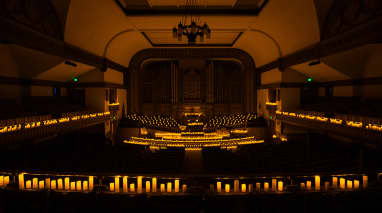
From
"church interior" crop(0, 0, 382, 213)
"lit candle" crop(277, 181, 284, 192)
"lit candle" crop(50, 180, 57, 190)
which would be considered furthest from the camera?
"lit candle" crop(50, 180, 57, 190)

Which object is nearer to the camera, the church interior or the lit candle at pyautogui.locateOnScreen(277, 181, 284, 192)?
the church interior

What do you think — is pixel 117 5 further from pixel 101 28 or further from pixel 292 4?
pixel 292 4

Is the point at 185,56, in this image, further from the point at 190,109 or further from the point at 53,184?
the point at 53,184

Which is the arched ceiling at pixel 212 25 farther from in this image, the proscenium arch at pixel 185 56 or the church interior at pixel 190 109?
the proscenium arch at pixel 185 56

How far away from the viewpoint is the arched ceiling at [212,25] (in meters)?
7.94

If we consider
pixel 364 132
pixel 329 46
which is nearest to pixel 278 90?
pixel 329 46

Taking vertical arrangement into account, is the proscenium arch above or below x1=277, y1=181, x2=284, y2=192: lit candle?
above

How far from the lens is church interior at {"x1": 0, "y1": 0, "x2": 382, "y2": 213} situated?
10.8 feet

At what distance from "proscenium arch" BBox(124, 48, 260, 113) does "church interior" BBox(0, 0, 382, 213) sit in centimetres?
7

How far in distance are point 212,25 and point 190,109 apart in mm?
7467

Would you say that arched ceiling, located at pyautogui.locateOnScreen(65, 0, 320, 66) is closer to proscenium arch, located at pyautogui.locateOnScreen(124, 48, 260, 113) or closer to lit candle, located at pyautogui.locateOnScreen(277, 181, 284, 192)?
proscenium arch, located at pyautogui.locateOnScreen(124, 48, 260, 113)

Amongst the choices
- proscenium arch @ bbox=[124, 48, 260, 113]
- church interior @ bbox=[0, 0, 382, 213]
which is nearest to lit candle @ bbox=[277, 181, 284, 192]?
church interior @ bbox=[0, 0, 382, 213]

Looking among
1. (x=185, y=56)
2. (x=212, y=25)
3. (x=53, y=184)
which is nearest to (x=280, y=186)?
(x=53, y=184)

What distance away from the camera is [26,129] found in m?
6.24
